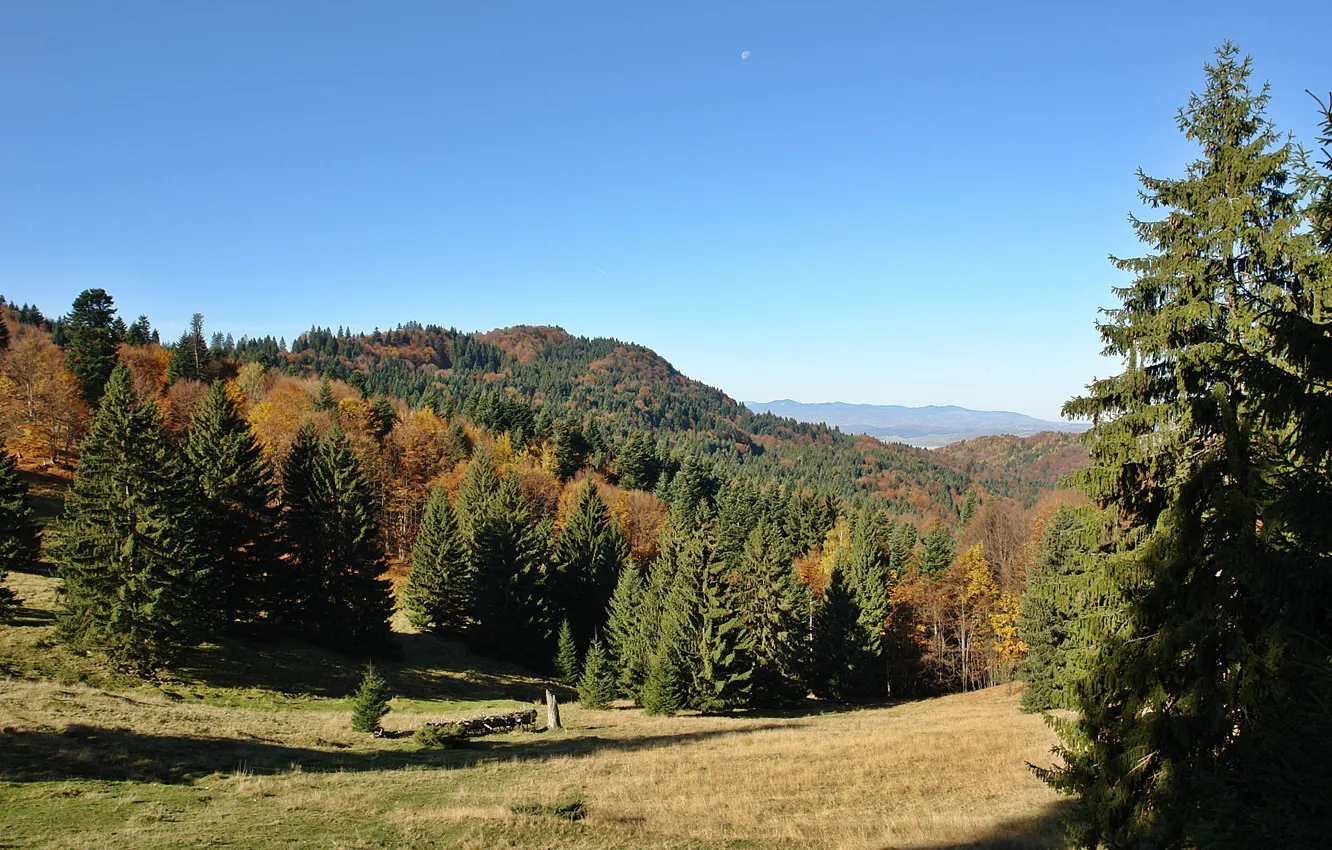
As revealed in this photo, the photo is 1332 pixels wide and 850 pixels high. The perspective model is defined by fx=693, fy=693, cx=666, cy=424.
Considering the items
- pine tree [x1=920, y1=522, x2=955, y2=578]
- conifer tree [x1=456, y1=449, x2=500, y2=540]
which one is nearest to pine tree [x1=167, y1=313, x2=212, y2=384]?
conifer tree [x1=456, y1=449, x2=500, y2=540]

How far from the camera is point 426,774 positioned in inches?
802

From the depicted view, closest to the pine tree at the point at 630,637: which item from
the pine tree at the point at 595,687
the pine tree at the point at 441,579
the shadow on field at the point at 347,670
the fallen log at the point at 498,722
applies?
the pine tree at the point at 595,687

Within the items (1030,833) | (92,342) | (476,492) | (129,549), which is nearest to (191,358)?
(92,342)

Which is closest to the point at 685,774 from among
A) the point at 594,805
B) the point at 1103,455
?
the point at 594,805

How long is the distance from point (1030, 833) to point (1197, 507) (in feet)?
29.1

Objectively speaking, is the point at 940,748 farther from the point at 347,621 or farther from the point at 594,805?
the point at 347,621

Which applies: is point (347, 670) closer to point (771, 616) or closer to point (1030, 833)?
point (771, 616)

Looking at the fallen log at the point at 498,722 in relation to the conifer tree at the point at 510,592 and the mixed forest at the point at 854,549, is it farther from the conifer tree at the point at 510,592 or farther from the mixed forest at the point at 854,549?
the conifer tree at the point at 510,592

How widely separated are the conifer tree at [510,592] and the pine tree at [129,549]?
21.9 meters

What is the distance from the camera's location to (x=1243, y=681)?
9625 millimetres

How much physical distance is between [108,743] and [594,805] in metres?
13.7

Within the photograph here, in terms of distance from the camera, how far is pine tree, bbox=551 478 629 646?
59250mm

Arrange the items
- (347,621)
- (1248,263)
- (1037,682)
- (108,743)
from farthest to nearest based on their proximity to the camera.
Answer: (347,621)
(1037,682)
(108,743)
(1248,263)

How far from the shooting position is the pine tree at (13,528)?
3234 cm
